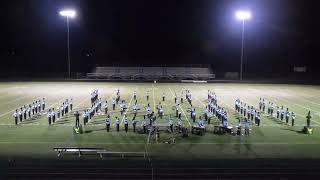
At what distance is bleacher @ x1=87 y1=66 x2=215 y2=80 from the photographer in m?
48.6

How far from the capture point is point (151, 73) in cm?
4953

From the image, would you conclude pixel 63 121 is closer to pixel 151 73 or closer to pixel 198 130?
pixel 198 130

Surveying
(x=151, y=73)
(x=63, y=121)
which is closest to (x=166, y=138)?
(x=63, y=121)

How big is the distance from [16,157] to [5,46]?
134 ft

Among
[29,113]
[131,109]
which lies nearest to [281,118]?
[131,109]

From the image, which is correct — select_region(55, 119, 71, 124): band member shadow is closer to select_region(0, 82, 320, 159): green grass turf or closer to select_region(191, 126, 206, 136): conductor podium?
select_region(0, 82, 320, 159): green grass turf

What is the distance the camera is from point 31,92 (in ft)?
113

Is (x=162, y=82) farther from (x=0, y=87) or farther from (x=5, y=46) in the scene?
(x=5, y=46)

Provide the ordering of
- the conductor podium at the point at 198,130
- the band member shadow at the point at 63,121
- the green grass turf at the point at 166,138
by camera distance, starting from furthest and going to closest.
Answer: the band member shadow at the point at 63,121, the conductor podium at the point at 198,130, the green grass turf at the point at 166,138

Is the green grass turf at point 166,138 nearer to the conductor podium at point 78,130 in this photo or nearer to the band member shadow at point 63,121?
the band member shadow at point 63,121

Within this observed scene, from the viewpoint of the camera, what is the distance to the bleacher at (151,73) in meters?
48.6

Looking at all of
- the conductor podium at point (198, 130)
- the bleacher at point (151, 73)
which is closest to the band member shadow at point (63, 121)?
the conductor podium at point (198, 130)

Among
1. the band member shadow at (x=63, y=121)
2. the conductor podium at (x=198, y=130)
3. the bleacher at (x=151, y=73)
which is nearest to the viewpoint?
the conductor podium at (x=198, y=130)

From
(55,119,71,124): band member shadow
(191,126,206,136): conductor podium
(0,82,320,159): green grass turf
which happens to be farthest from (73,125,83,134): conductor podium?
(191,126,206,136): conductor podium
